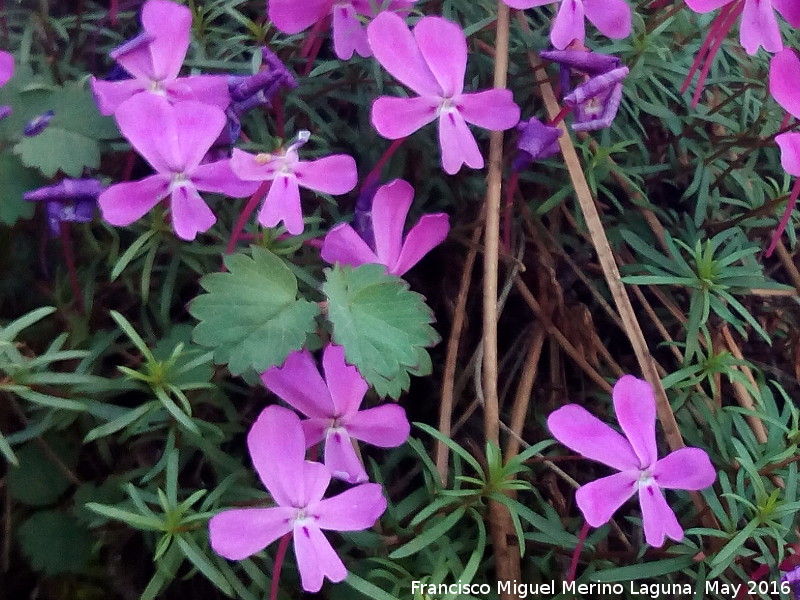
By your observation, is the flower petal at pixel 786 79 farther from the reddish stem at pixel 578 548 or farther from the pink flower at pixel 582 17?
the reddish stem at pixel 578 548

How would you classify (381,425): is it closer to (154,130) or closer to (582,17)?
(154,130)

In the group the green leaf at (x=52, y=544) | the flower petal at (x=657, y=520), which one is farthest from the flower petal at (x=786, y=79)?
the green leaf at (x=52, y=544)

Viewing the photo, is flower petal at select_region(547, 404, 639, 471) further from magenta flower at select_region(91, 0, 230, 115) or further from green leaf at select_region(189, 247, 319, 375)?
magenta flower at select_region(91, 0, 230, 115)

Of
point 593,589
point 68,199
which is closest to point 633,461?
point 593,589

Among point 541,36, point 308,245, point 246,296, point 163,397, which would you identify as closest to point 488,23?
point 541,36

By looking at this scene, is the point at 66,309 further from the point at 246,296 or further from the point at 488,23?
the point at 488,23

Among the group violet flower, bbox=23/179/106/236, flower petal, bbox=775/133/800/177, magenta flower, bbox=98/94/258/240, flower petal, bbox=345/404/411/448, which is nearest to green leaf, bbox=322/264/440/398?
flower petal, bbox=345/404/411/448
